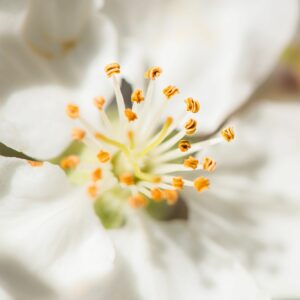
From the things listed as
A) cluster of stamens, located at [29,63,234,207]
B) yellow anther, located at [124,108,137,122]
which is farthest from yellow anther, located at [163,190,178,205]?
yellow anther, located at [124,108,137,122]

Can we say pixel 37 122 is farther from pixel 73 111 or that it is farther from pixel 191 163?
pixel 191 163

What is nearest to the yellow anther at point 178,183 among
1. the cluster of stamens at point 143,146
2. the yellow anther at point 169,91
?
the cluster of stamens at point 143,146

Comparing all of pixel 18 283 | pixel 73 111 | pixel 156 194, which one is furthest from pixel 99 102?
pixel 18 283

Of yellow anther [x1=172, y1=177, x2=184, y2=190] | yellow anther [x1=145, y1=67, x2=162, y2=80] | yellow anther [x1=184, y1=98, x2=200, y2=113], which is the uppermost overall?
yellow anther [x1=145, y1=67, x2=162, y2=80]

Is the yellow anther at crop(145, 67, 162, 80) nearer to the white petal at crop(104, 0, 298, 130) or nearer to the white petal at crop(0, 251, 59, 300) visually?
the white petal at crop(104, 0, 298, 130)

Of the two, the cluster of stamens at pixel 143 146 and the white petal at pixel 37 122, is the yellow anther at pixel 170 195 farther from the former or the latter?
the white petal at pixel 37 122

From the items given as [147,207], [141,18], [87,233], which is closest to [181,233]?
[147,207]

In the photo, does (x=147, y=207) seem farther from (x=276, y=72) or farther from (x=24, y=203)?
(x=276, y=72)
